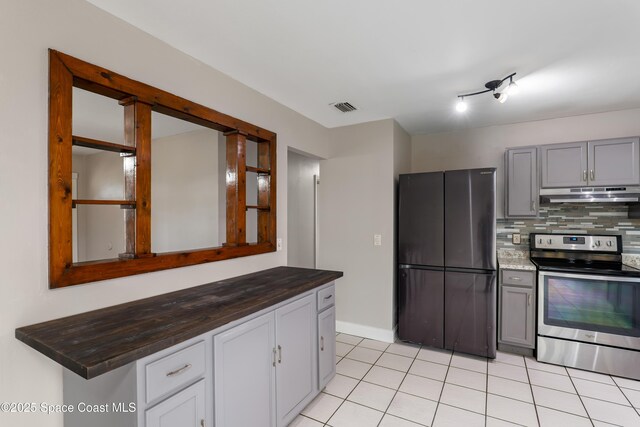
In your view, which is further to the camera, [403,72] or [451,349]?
[451,349]

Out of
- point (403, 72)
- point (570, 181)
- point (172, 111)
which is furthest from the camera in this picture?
point (570, 181)

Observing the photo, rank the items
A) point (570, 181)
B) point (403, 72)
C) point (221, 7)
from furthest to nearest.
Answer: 1. point (570, 181)
2. point (403, 72)
3. point (221, 7)

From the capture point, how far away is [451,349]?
301 cm

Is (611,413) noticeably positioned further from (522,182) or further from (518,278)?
(522,182)

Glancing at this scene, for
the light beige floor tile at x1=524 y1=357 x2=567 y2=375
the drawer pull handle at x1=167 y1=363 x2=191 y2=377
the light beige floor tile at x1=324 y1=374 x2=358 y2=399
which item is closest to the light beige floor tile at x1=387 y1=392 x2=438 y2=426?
the light beige floor tile at x1=324 y1=374 x2=358 y2=399

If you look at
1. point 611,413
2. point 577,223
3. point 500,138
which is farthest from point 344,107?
point 611,413

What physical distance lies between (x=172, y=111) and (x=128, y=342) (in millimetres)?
1382

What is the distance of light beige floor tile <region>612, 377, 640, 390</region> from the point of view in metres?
2.42

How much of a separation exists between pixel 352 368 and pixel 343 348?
1.41 feet

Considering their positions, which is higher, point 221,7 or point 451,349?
point 221,7

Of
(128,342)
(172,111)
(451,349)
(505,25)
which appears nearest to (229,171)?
(172,111)

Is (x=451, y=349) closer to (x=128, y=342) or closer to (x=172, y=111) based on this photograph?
(x=128, y=342)

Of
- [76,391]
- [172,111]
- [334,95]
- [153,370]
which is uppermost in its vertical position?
[334,95]

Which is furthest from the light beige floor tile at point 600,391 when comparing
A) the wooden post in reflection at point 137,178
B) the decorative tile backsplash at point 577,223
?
the wooden post in reflection at point 137,178
